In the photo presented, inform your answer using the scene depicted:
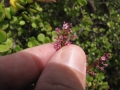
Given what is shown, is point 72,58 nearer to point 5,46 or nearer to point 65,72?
point 65,72

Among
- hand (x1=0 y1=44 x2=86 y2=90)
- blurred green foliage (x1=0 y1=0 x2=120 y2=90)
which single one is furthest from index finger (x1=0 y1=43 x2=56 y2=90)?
blurred green foliage (x1=0 y1=0 x2=120 y2=90)

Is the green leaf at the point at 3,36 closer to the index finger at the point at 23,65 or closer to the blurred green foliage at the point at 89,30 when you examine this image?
the index finger at the point at 23,65

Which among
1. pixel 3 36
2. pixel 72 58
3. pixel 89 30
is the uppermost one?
pixel 3 36

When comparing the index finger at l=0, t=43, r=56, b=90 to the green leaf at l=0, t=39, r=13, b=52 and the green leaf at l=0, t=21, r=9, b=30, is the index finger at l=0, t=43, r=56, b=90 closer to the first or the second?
the green leaf at l=0, t=39, r=13, b=52

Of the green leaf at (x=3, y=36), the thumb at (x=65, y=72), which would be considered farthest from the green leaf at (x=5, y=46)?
the thumb at (x=65, y=72)

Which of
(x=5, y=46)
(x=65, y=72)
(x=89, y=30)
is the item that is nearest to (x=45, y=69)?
(x=65, y=72)

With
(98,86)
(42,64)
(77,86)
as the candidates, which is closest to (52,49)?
(42,64)

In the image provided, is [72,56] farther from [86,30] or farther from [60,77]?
[86,30]

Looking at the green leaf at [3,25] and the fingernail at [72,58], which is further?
the green leaf at [3,25]
